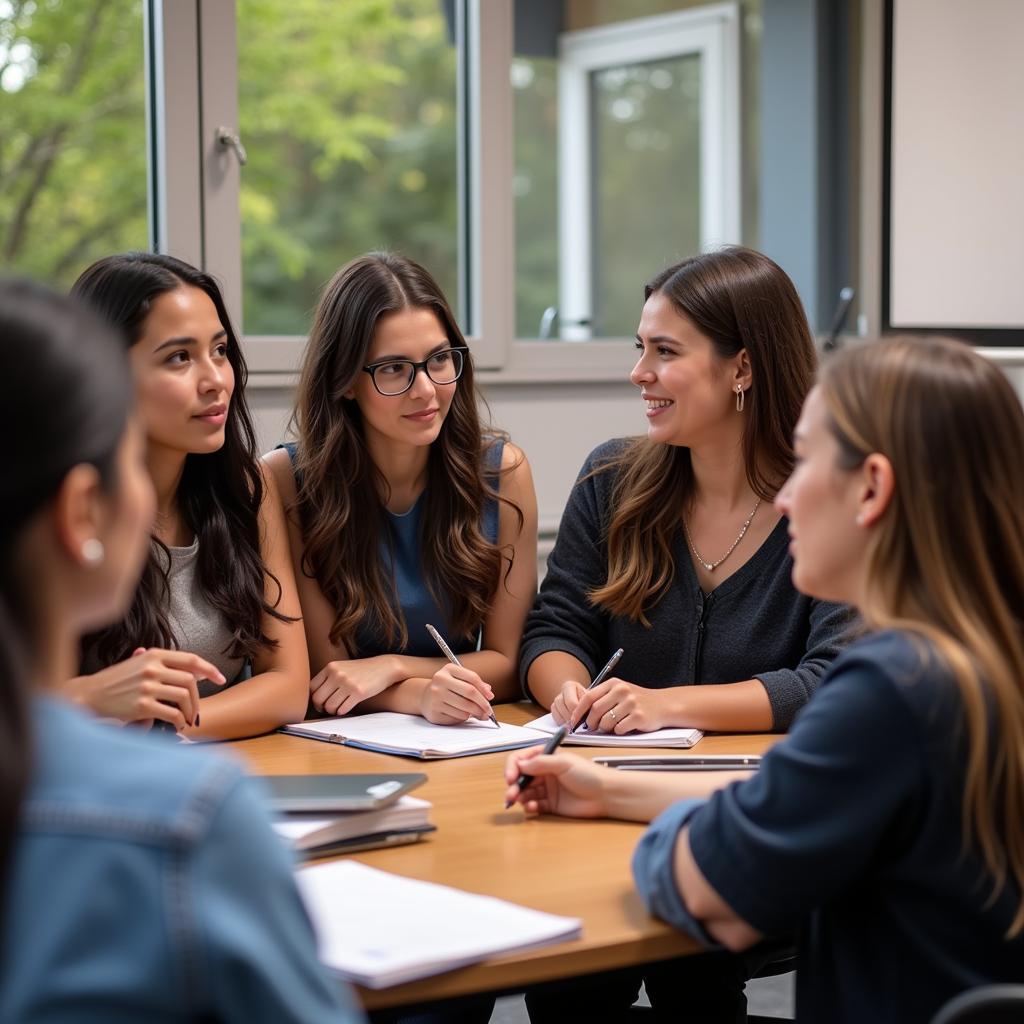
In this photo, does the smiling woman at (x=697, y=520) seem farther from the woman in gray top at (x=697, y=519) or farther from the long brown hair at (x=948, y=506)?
the long brown hair at (x=948, y=506)

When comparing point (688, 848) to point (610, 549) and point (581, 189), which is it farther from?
point (581, 189)

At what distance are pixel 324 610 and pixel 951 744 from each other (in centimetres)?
141

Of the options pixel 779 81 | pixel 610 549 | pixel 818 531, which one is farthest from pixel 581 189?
pixel 818 531

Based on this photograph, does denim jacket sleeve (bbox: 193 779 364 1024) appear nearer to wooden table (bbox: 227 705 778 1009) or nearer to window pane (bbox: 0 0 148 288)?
wooden table (bbox: 227 705 778 1009)

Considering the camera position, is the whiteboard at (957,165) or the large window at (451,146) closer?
the large window at (451,146)

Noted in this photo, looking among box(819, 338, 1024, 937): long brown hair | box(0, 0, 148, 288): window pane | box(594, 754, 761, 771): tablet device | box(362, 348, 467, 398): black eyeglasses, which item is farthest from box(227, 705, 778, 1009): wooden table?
box(0, 0, 148, 288): window pane

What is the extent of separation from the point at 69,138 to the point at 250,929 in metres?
8.69

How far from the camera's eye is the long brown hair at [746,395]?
7.79 ft

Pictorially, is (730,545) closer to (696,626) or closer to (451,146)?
(696,626)

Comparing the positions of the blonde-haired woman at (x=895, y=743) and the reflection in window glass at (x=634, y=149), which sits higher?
the reflection in window glass at (x=634, y=149)

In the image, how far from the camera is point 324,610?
2420mm

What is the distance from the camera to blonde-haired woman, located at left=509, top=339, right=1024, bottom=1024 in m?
1.21

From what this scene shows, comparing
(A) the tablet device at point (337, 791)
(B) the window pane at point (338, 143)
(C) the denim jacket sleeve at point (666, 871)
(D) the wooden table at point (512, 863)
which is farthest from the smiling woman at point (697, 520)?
(B) the window pane at point (338, 143)

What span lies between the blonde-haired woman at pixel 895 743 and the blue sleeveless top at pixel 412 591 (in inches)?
43.7
